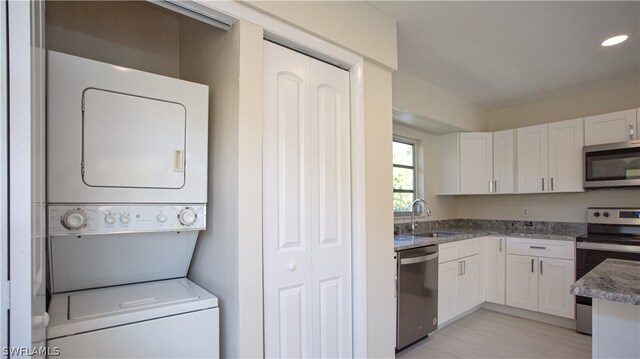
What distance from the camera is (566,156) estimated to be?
3576 mm

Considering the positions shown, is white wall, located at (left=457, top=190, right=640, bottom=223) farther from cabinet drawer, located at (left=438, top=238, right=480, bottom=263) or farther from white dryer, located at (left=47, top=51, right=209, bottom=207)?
white dryer, located at (left=47, top=51, right=209, bottom=207)

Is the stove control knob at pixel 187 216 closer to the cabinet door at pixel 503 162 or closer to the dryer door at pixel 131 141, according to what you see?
the dryer door at pixel 131 141

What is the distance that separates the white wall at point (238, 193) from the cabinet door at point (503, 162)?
3518 millimetres

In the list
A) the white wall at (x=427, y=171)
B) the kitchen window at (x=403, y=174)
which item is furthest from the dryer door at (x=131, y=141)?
the white wall at (x=427, y=171)

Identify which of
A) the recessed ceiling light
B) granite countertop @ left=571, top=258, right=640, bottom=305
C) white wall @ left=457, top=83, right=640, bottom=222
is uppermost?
the recessed ceiling light

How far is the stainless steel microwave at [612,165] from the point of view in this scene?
3121 mm

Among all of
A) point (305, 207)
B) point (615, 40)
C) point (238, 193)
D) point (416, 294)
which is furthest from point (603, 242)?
point (238, 193)

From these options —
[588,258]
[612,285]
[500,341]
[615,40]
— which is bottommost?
[500,341]

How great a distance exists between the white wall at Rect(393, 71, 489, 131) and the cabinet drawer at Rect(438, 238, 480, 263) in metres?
1.30

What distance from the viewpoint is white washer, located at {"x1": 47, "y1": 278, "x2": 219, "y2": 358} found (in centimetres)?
122

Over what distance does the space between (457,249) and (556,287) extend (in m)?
1.05

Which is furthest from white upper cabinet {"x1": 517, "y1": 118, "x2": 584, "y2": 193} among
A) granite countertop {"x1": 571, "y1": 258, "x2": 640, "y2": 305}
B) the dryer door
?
the dryer door

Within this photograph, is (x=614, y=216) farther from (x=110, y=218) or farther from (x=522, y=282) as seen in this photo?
(x=110, y=218)

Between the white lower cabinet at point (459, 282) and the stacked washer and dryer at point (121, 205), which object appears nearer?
the stacked washer and dryer at point (121, 205)
